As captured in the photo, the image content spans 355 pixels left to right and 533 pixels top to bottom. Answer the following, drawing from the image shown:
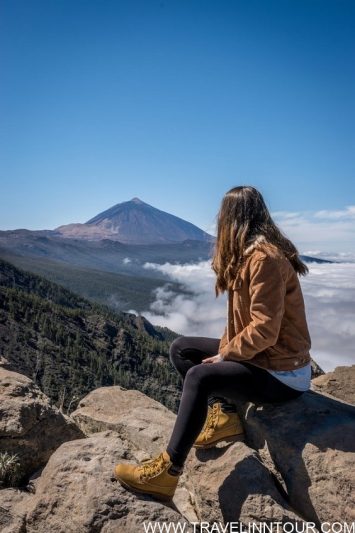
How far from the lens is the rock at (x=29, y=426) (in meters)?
6.53

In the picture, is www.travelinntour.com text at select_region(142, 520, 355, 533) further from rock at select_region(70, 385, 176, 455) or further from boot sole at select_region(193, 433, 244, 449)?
rock at select_region(70, 385, 176, 455)

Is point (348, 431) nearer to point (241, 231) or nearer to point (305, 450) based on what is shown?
point (305, 450)

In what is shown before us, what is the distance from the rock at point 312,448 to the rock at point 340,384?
4.01 m

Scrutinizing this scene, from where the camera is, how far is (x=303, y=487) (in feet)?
17.2

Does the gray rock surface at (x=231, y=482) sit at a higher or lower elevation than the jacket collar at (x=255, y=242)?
lower

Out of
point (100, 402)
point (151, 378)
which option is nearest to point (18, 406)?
point (100, 402)

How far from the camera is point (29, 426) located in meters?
6.79

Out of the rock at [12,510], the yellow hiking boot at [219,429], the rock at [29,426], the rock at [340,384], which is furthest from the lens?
the rock at [340,384]

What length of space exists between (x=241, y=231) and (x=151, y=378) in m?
168

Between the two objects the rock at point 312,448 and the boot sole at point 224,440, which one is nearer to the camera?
the rock at point 312,448

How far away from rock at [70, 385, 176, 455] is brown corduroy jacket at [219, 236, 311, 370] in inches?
107

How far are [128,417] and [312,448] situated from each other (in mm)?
3764

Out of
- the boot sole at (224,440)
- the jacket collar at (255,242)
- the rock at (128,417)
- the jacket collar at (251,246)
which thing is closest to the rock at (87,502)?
the boot sole at (224,440)

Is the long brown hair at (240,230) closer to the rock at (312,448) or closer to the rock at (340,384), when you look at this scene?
the rock at (312,448)
